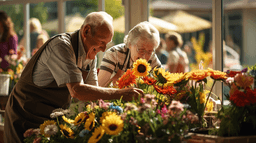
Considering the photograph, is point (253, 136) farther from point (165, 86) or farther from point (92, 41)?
point (92, 41)

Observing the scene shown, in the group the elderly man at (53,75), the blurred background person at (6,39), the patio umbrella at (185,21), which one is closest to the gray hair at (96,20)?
the elderly man at (53,75)

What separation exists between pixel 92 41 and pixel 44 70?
31cm

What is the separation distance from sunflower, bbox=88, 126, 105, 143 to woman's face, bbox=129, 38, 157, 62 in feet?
3.20

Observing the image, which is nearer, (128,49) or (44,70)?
(44,70)

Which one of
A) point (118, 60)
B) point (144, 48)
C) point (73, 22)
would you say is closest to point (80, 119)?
point (144, 48)

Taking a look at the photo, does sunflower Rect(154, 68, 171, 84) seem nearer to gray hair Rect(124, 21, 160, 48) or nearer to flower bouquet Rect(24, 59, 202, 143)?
flower bouquet Rect(24, 59, 202, 143)

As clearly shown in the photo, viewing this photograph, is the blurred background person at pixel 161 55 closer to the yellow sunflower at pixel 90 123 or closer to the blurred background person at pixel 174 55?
the blurred background person at pixel 174 55

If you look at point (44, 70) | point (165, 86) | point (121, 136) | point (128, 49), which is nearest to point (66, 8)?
point (128, 49)

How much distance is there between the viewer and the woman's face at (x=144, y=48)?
2.01m

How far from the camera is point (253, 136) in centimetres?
116

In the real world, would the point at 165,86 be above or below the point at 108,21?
below

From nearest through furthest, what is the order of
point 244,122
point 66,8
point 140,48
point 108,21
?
1. point 244,122
2. point 108,21
3. point 140,48
4. point 66,8

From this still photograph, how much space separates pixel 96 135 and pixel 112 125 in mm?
94

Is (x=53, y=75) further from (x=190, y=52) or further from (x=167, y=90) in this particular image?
(x=190, y=52)
